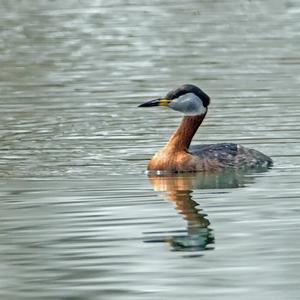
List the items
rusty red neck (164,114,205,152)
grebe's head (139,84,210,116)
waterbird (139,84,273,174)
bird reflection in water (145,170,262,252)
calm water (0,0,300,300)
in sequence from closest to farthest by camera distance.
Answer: calm water (0,0,300,300) → bird reflection in water (145,170,262,252) → waterbird (139,84,273,174) → rusty red neck (164,114,205,152) → grebe's head (139,84,210,116)

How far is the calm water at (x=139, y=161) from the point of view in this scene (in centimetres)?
1159

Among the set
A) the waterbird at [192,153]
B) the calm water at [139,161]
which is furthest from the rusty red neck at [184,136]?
the calm water at [139,161]

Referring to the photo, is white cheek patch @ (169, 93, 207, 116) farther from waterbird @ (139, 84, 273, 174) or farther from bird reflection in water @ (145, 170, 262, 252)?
bird reflection in water @ (145, 170, 262, 252)

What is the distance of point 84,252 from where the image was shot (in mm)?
12375

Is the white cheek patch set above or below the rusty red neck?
above

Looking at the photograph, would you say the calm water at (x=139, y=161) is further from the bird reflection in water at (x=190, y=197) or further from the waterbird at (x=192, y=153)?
the waterbird at (x=192, y=153)

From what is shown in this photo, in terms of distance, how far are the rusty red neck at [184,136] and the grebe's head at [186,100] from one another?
12cm

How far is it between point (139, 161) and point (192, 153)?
0.64 metres

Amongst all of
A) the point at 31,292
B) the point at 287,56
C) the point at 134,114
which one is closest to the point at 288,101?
the point at 134,114

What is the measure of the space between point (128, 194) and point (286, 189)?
5.09 ft

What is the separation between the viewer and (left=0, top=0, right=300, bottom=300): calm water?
11.6 metres

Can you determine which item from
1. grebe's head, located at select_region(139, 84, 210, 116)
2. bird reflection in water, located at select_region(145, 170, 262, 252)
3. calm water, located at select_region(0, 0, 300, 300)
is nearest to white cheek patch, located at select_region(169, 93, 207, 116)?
grebe's head, located at select_region(139, 84, 210, 116)

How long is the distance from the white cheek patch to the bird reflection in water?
2.91ft

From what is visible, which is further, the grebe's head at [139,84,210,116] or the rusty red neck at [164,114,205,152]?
the grebe's head at [139,84,210,116]
